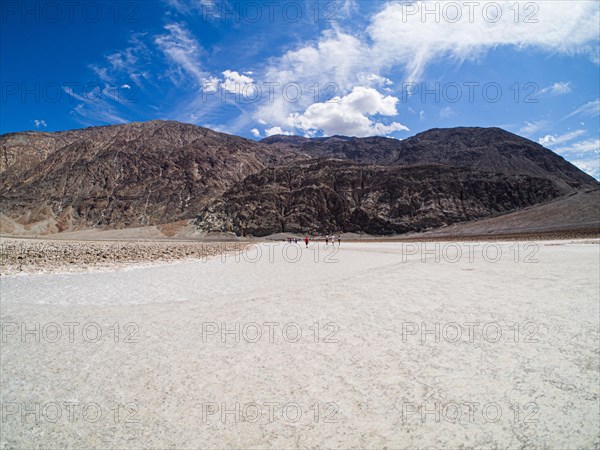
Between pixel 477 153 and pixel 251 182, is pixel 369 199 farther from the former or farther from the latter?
pixel 477 153

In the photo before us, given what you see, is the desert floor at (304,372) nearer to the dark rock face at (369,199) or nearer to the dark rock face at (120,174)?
the dark rock face at (369,199)

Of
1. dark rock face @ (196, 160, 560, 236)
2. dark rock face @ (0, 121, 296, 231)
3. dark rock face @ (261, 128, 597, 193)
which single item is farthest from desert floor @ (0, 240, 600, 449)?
dark rock face @ (0, 121, 296, 231)

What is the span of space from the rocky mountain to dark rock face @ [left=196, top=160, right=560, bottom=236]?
0.90ft

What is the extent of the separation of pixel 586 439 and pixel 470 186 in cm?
8892

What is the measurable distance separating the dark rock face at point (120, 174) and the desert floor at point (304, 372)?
10107 centimetres

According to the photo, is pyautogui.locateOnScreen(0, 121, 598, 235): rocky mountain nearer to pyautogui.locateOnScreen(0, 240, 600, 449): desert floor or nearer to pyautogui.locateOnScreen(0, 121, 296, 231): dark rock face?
pyautogui.locateOnScreen(0, 121, 296, 231): dark rock face

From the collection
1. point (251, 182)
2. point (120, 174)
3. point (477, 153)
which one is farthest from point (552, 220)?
point (120, 174)

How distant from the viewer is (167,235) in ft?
280

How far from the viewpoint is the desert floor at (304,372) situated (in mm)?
3008

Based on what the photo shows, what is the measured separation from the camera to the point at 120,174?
114 m

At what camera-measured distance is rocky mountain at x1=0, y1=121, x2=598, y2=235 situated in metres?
80.9

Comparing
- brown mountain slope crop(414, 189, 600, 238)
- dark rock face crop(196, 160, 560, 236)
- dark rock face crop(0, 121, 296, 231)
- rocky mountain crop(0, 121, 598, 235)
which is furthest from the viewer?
dark rock face crop(0, 121, 296, 231)

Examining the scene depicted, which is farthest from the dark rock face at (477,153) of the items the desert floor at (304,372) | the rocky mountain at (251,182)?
the desert floor at (304,372)

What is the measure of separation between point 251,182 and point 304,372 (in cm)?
9416
